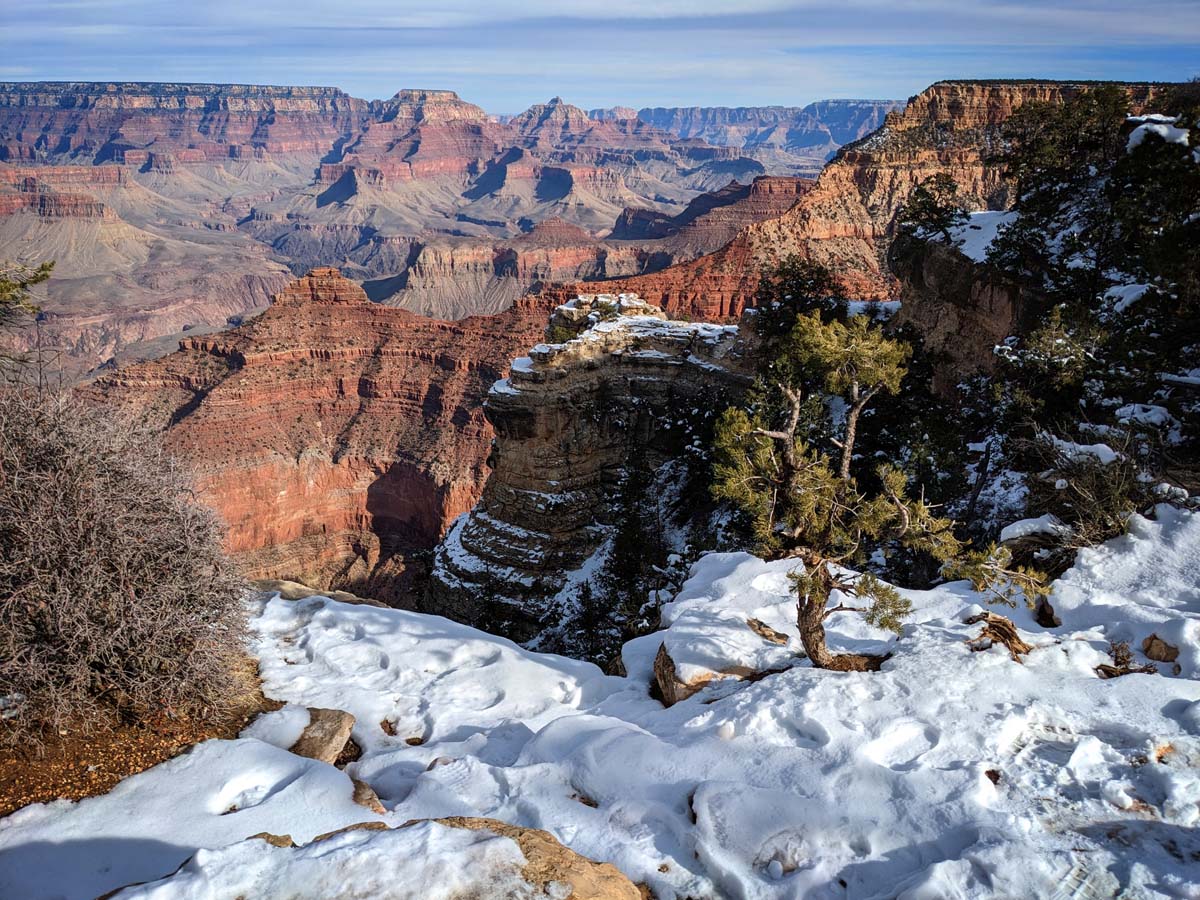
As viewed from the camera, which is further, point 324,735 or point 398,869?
point 324,735

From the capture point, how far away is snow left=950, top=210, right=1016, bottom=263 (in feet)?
82.0

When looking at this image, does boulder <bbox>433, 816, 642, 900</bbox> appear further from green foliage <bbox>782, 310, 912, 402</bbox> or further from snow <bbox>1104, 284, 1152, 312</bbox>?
snow <bbox>1104, 284, 1152, 312</bbox>

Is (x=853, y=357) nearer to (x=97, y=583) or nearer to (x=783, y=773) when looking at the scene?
(x=783, y=773)

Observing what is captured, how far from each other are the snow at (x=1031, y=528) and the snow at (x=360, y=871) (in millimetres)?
9542

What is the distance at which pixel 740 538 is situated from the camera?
73.0 feet

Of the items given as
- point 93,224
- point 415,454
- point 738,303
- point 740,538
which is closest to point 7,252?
point 93,224

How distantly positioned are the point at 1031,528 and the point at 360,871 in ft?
→ 35.9

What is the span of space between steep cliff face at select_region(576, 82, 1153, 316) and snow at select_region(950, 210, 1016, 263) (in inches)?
1368

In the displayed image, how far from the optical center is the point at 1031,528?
12.0 m

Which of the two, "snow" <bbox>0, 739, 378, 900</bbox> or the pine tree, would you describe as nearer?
"snow" <bbox>0, 739, 378, 900</bbox>

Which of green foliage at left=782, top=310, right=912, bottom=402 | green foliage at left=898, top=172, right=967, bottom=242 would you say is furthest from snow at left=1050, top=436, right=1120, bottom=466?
green foliage at left=898, top=172, right=967, bottom=242

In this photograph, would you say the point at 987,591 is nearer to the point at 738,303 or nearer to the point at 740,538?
the point at 740,538

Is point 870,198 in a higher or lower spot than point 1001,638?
higher

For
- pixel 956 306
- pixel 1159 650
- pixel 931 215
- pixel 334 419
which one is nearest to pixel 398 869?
pixel 1159 650
